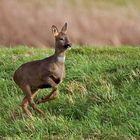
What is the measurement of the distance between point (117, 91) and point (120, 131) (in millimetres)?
1392

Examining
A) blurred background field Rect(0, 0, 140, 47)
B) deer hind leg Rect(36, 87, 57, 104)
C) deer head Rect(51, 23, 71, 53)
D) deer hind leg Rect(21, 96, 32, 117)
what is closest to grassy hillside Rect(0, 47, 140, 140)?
deer hind leg Rect(21, 96, 32, 117)

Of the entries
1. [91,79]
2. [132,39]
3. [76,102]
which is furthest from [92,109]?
[132,39]

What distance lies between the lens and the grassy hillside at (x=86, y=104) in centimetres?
888

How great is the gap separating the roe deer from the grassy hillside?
218 millimetres

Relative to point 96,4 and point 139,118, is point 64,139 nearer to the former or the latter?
point 139,118

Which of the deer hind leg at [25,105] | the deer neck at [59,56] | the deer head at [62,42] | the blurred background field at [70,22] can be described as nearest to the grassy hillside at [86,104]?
the deer hind leg at [25,105]

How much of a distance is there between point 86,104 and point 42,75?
2.41ft

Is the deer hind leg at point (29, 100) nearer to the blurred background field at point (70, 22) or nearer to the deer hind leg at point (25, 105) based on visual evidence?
the deer hind leg at point (25, 105)

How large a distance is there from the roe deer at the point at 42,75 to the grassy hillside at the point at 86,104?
0.22 m

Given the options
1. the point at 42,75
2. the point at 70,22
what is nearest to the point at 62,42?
the point at 42,75

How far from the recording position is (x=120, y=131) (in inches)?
344

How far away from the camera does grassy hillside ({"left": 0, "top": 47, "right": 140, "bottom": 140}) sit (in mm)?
8875

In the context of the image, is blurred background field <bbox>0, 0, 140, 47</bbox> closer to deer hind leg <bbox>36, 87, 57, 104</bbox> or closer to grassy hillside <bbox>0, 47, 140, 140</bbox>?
grassy hillside <bbox>0, 47, 140, 140</bbox>

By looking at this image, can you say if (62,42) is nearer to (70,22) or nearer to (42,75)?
(42,75)
